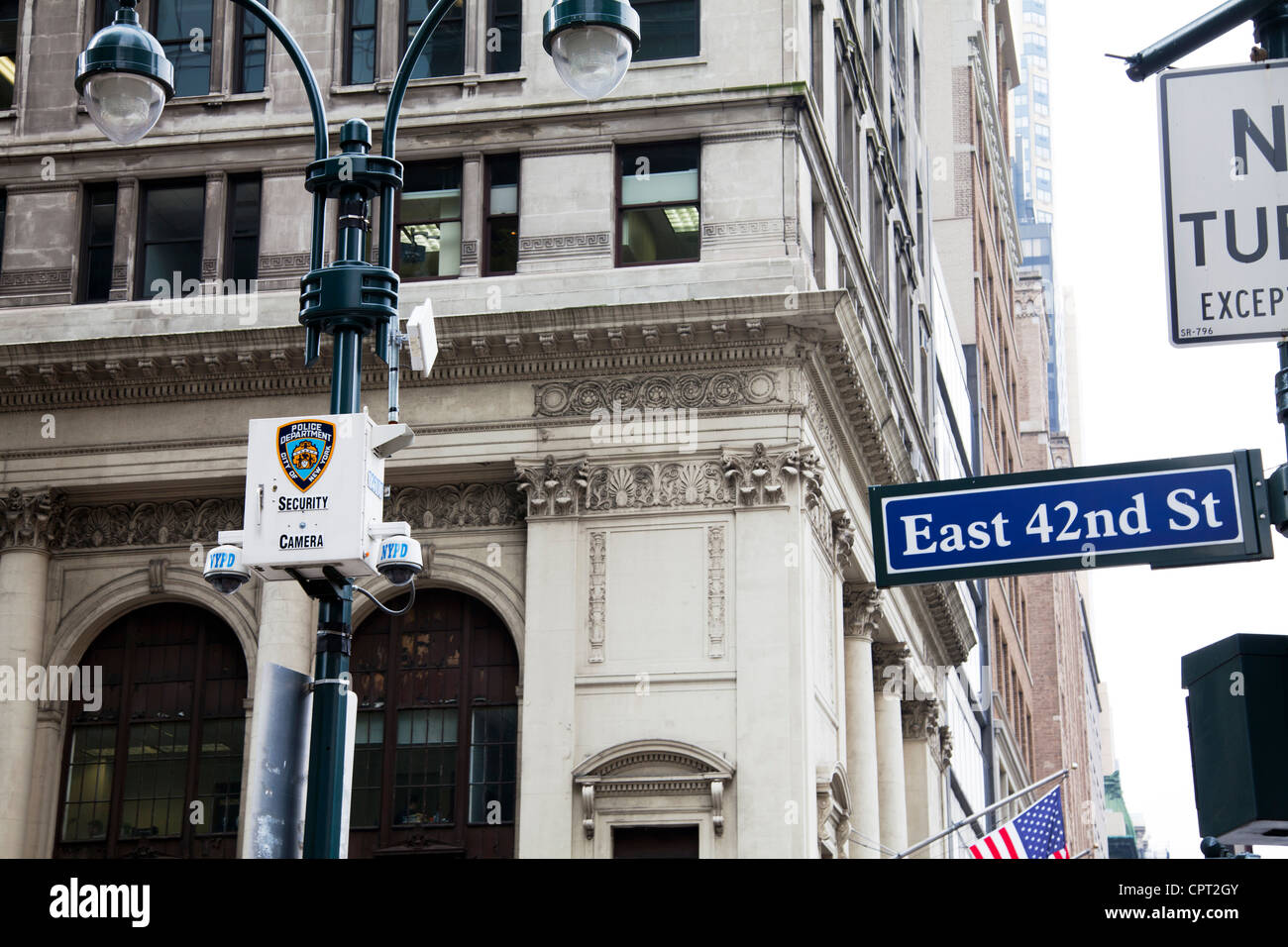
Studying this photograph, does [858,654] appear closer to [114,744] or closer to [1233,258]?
[114,744]

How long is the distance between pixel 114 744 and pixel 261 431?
2033 cm

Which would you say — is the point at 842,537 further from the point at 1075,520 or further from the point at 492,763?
the point at 1075,520

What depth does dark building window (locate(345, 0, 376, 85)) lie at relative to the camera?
32906 millimetres

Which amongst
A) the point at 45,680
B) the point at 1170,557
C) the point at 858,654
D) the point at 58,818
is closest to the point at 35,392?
the point at 45,680

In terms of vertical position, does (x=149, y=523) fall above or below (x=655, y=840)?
above

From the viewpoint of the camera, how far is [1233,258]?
7293 millimetres

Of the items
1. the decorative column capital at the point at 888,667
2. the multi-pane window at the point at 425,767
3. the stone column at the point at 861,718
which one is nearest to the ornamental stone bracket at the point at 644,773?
A: the multi-pane window at the point at 425,767

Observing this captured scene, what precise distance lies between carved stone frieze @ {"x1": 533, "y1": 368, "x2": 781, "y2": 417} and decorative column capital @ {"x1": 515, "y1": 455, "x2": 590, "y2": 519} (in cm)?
90

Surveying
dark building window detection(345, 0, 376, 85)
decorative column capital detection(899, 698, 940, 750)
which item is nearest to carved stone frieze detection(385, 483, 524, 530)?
dark building window detection(345, 0, 376, 85)

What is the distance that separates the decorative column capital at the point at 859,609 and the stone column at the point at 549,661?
8326mm

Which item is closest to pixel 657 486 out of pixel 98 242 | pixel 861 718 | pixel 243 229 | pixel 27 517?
pixel 861 718

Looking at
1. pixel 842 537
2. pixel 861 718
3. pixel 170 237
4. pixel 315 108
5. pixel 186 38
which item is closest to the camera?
pixel 315 108

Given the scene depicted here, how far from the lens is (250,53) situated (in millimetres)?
33594

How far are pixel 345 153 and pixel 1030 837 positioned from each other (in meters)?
21.0
